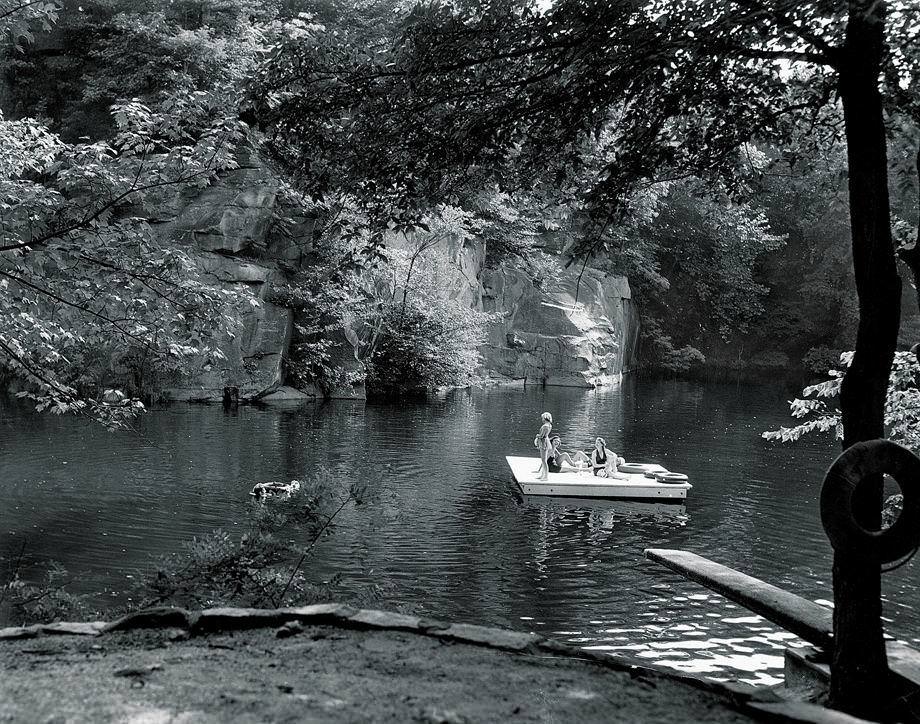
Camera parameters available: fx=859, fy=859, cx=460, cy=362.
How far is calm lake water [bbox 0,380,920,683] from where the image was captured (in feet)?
31.5

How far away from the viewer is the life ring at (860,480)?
4.37 m

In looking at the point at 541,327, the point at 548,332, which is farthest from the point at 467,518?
the point at 541,327

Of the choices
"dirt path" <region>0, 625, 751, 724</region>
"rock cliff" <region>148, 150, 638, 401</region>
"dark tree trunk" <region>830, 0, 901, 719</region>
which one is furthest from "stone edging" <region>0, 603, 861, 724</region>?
"rock cliff" <region>148, 150, 638, 401</region>

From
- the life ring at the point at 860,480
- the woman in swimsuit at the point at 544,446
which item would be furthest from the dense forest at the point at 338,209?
the woman in swimsuit at the point at 544,446

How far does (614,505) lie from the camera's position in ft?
49.7

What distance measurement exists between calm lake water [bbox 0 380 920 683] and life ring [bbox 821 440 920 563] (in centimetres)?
405

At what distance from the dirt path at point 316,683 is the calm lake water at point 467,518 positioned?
372 centimetres

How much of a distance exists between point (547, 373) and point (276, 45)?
34102mm

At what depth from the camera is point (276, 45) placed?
5.55m

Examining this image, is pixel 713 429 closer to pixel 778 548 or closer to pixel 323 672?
pixel 778 548

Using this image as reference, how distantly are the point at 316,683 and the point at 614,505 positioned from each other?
12361 millimetres

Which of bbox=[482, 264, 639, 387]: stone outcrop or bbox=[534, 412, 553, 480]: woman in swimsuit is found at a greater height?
bbox=[482, 264, 639, 387]: stone outcrop

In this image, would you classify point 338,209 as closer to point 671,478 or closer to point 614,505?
point 614,505

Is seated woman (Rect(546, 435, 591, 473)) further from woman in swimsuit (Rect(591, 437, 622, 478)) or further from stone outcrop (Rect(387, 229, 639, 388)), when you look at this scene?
stone outcrop (Rect(387, 229, 639, 388))
